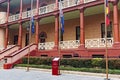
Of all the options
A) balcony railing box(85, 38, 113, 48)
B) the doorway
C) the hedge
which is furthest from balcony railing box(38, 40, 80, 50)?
the doorway

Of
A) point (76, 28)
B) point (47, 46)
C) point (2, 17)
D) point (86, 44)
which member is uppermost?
point (2, 17)

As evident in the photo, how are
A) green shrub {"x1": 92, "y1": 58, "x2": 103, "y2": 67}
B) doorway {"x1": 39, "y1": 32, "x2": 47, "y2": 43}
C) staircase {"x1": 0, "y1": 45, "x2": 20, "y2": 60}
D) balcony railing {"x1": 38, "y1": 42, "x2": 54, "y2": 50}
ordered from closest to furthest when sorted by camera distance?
green shrub {"x1": 92, "y1": 58, "x2": 103, "y2": 67} → balcony railing {"x1": 38, "y1": 42, "x2": 54, "y2": 50} → staircase {"x1": 0, "y1": 45, "x2": 20, "y2": 60} → doorway {"x1": 39, "y1": 32, "x2": 47, "y2": 43}

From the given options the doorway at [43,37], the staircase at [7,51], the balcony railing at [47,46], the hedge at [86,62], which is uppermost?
the doorway at [43,37]

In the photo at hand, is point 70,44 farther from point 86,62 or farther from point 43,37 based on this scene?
point 43,37

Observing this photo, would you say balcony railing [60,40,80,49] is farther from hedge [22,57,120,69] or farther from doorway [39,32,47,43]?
doorway [39,32,47,43]

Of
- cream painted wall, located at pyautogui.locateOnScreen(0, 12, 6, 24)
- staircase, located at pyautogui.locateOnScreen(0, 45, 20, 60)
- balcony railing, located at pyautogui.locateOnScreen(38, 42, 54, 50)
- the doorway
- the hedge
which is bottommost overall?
the hedge

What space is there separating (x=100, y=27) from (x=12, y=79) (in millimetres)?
13540

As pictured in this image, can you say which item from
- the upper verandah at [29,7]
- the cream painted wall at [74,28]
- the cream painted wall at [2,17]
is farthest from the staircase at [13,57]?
the cream painted wall at [2,17]

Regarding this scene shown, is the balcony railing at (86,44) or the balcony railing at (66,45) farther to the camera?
the balcony railing at (66,45)

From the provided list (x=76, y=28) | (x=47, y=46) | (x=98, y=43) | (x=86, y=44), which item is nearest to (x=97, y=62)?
(x=98, y=43)

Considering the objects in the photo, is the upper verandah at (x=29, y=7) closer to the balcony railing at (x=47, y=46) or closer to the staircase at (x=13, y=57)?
the balcony railing at (x=47, y=46)

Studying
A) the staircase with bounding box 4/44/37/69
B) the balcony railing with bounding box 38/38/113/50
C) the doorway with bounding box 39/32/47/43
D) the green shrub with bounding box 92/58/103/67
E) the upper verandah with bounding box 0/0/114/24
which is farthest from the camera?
the doorway with bounding box 39/32/47/43

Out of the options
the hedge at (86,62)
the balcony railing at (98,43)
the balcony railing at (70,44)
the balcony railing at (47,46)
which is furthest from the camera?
the balcony railing at (47,46)

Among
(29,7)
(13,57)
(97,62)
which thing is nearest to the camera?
(97,62)
